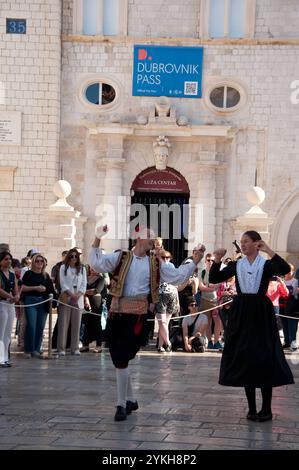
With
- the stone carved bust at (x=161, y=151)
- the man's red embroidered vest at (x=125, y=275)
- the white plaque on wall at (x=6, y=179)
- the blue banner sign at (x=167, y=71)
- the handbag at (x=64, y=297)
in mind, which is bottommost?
the handbag at (x=64, y=297)

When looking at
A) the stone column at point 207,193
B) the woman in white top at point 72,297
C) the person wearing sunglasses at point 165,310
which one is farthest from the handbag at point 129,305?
the stone column at point 207,193

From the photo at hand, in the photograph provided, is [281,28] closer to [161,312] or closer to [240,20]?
[240,20]

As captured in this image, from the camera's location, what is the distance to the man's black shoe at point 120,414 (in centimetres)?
811

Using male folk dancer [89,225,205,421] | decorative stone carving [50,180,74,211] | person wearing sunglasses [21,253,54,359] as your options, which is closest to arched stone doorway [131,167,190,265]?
decorative stone carving [50,180,74,211]

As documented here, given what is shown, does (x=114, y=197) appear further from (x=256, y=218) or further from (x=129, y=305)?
(x=129, y=305)

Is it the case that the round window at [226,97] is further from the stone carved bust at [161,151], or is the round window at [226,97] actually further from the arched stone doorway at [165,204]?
the arched stone doorway at [165,204]

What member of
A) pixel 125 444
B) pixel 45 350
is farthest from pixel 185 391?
pixel 45 350

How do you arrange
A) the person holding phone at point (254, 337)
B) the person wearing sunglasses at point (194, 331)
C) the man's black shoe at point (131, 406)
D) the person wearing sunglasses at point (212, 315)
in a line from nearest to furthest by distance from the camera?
the person holding phone at point (254, 337)
the man's black shoe at point (131, 406)
the person wearing sunglasses at point (194, 331)
the person wearing sunglasses at point (212, 315)

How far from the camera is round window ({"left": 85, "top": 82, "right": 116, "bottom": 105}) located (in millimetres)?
23734

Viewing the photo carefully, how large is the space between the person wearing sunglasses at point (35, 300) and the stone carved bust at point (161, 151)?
32.3 ft

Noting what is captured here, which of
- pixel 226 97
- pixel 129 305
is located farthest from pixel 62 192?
pixel 129 305

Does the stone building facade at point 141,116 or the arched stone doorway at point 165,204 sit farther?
the arched stone doorway at point 165,204

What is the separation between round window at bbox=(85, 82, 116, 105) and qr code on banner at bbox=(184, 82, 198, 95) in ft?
6.38

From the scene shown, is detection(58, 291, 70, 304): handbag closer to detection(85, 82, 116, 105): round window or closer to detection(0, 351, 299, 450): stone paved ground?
detection(0, 351, 299, 450): stone paved ground
